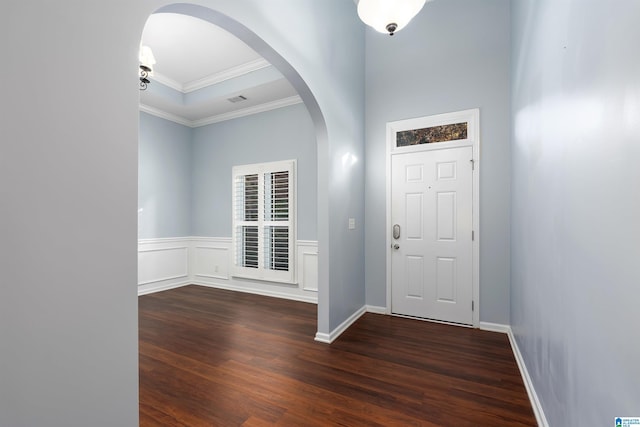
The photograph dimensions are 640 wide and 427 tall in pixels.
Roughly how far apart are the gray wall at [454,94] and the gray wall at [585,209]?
4.10ft

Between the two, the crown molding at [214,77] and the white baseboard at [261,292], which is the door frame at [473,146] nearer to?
the white baseboard at [261,292]

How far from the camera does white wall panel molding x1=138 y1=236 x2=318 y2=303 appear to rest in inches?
170

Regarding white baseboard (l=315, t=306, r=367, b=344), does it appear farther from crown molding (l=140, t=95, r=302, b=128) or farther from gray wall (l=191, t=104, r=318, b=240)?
crown molding (l=140, t=95, r=302, b=128)

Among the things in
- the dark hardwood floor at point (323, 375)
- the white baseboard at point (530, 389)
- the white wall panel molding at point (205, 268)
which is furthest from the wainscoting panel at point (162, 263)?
the white baseboard at point (530, 389)

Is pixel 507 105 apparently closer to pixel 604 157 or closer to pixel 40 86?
pixel 604 157

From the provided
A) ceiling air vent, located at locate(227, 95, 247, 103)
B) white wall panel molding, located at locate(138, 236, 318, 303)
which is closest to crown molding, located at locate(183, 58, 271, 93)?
ceiling air vent, located at locate(227, 95, 247, 103)

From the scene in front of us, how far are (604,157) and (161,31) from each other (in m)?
4.07

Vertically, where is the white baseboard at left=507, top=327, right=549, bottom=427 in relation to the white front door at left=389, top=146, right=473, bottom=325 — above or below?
below

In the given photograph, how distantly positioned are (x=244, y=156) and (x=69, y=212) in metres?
4.08

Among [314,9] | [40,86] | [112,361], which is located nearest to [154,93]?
[314,9]

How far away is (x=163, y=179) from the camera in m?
4.99

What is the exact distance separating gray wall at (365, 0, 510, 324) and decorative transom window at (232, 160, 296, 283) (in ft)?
4.39

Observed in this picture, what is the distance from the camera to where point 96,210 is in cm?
105

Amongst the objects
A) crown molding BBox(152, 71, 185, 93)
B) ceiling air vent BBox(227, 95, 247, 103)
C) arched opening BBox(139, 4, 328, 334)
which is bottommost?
arched opening BBox(139, 4, 328, 334)
